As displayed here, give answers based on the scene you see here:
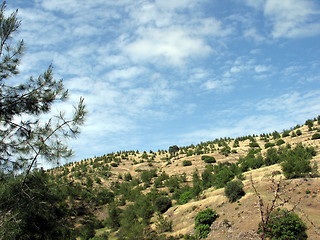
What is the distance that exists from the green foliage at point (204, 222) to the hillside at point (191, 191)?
0.62 metres

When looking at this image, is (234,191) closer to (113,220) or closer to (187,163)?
(113,220)

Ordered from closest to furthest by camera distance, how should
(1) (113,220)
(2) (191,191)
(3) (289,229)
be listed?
(3) (289,229) < (2) (191,191) < (1) (113,220)

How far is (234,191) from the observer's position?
1229 inches

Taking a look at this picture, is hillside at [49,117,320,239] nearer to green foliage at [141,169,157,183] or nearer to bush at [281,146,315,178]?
green foliage at [141,169,157,183]

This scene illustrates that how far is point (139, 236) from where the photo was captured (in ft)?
105

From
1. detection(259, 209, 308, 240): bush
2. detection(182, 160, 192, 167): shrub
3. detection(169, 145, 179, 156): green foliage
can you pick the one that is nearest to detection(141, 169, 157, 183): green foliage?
detection(182, 160, 192, 167): shrub

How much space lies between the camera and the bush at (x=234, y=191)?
31.0 meters

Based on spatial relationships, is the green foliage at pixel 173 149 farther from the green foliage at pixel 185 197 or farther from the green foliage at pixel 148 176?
the green foliage at pixel 185 197

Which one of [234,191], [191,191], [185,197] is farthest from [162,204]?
[234,191]

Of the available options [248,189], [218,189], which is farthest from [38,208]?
[218,189]

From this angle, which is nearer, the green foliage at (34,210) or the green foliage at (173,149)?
the green foliage at (34,210)

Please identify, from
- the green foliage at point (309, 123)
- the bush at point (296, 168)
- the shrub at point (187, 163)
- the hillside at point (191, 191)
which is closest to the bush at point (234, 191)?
the hillside at point (191, 191)

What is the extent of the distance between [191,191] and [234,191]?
9.69 meters

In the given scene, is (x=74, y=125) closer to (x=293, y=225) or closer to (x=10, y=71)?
(x=10, y=71)
